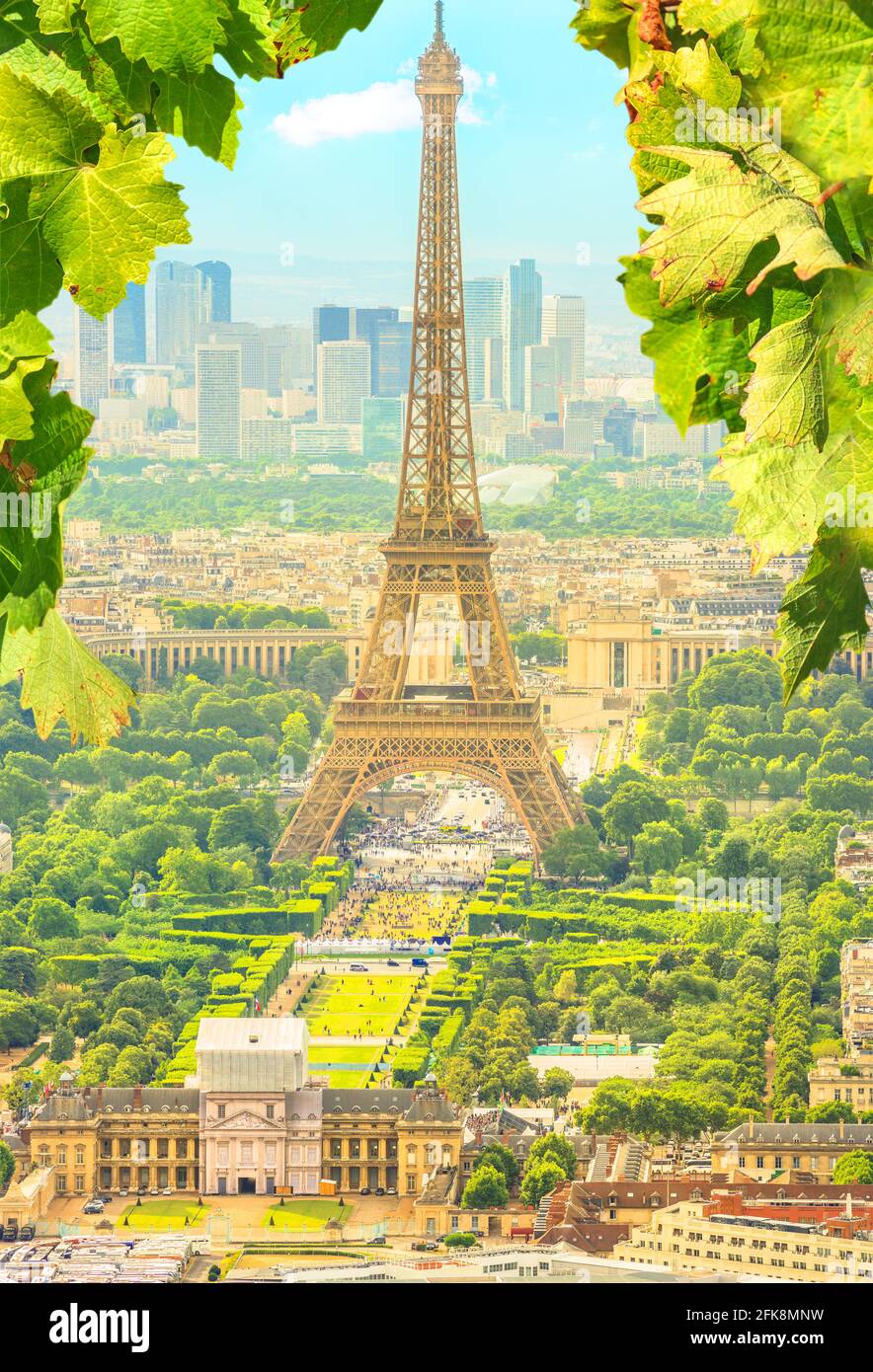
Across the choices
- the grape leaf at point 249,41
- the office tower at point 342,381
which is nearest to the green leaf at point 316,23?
the grape leaf at point 249,41

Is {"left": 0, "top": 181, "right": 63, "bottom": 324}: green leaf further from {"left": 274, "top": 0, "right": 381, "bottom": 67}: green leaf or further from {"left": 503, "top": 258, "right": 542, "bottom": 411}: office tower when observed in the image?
{"left": 503, "top": 258, "right": 542, "bottom": 411}: office tower

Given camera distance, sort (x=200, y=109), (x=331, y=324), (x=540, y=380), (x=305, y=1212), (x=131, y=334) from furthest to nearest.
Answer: (x=131, y=334) → (x=331, y=324) → (x=540, y=380) → (x=305, y=1212) → (x=200, y=109)

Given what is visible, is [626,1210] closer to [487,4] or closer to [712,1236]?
[712,1236]

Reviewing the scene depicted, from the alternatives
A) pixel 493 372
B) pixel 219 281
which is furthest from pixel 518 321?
pixel 219 281

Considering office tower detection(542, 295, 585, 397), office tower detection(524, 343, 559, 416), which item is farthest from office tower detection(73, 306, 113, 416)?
office tower detection(542, 295, 585, 397)

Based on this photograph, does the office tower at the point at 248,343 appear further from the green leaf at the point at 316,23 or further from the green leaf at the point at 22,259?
the green leaf at the point at 22,259

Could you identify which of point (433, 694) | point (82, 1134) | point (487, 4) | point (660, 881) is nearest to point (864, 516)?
point (82, 1134)

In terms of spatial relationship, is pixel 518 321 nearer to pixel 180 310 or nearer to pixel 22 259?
pixel 180 310
